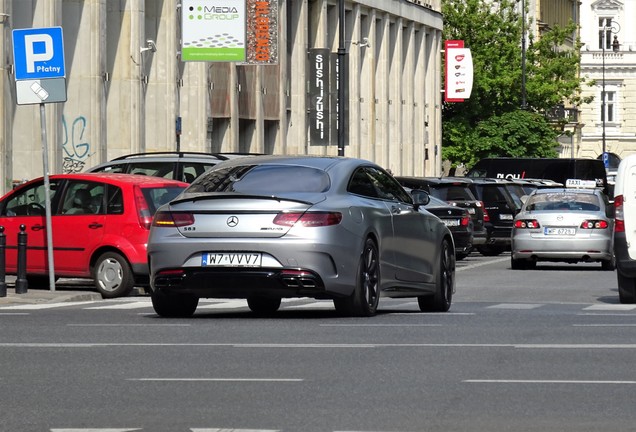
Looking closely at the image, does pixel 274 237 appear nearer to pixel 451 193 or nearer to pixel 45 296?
pixel 45 296

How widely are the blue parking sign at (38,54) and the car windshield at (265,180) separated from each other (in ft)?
22.8

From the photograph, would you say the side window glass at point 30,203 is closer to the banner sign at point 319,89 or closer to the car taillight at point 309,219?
the car taillight at point 309,219

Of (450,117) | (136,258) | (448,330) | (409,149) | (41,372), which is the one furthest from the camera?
(450,117)

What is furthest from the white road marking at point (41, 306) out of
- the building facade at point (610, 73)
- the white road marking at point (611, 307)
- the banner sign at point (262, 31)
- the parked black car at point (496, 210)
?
the building facade at point (610, 73)

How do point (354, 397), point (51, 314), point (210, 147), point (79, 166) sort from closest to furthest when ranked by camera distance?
point (354, 397) < point (51, 314) < point (79, 166) < point (210, 147)

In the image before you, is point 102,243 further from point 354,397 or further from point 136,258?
point 354,397

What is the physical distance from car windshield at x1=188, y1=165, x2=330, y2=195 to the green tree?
230 feet

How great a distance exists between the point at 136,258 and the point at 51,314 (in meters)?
4.95

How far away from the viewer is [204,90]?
164 ft

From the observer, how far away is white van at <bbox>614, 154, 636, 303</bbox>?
20938mm

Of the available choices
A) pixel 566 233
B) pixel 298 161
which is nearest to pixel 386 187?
pixel 298 161

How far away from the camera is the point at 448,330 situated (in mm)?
15188

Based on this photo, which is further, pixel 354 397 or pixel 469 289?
pixel 469 289

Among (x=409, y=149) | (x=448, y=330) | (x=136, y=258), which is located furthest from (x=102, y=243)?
(x=409, y=149)
